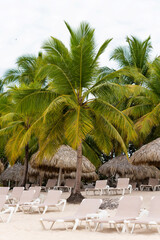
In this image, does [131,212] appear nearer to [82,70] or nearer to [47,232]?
[47,232]

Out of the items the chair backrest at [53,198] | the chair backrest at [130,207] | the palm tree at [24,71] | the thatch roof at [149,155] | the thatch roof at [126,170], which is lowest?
the chair backrest at [53,198]

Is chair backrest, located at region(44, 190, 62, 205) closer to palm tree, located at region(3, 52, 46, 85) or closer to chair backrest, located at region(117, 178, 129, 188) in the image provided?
chair backrest, located at region(117, 178, 129, 188)

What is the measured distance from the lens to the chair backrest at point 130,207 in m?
6.29

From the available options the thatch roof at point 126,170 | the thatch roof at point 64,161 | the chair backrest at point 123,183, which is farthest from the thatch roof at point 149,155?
the thatch roof at point 126,170

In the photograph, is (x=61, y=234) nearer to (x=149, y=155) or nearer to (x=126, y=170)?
(x=149, y=155)

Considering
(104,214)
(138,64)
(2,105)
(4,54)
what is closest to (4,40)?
(4,54)

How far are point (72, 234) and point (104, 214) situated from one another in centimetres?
91

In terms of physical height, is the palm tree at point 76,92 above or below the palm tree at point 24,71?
below

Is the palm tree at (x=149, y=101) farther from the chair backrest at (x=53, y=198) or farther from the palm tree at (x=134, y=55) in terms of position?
the chair backrest at (x=53, y=198)

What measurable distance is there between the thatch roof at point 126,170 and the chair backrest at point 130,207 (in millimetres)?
10828

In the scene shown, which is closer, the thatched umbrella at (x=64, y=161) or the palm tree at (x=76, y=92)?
the palm tree at (x=76, y=92)

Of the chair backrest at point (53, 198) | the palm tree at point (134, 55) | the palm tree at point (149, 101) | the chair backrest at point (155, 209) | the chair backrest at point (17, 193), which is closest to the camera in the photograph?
the chair backrest at point (155, 209)

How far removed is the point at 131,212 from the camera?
6.31 m

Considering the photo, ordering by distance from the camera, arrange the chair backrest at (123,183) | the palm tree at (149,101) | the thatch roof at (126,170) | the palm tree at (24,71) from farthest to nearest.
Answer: the palm tree at (24,71) → the thatch roof at (126,170) → the palm tree at (149,101) → the chair backrest at (123,183)
